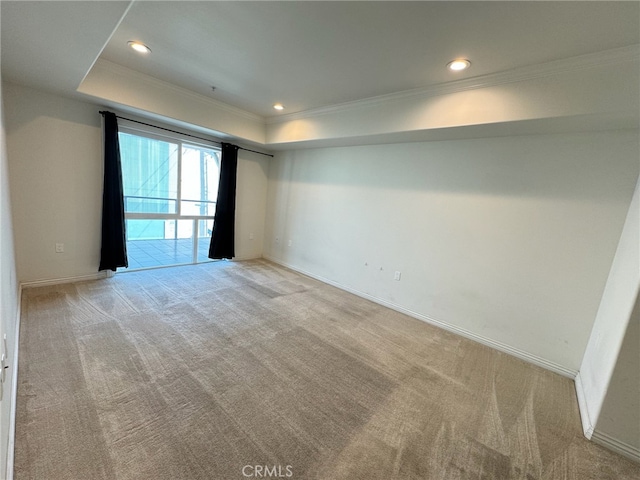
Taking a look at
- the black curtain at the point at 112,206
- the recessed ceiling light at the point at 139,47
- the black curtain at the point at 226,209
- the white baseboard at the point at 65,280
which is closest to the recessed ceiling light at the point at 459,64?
the recessed ceiling light at the point at 139,47

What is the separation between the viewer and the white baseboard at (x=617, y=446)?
1583mm

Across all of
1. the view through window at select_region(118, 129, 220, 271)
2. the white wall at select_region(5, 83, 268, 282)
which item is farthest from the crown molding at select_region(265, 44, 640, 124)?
the white wall at select_region(5, 83, 268, 282)

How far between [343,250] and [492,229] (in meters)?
1.97

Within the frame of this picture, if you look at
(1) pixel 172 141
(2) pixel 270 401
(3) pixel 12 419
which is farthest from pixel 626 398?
(1) pixel 172 141

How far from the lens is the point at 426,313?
3238 mm

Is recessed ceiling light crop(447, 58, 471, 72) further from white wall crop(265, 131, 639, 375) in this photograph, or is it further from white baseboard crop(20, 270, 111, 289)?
white baseboard crop(20, 270, 111, 289)

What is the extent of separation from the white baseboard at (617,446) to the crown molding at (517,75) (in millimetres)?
2422

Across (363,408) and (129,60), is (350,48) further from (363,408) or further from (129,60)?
(363,408)

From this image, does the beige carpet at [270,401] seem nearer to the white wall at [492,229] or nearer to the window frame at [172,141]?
the white wall at [492,229]

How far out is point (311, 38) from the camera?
2006 millimetres

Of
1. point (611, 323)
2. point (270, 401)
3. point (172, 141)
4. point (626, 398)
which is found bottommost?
point (270, 401)

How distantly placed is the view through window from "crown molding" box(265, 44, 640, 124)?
2578mm

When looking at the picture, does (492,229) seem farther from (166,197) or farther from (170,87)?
(166,197)

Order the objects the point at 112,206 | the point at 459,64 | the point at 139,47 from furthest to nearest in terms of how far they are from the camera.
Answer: the point at 112,206 → the point at 139,47 → the point at 459,64
